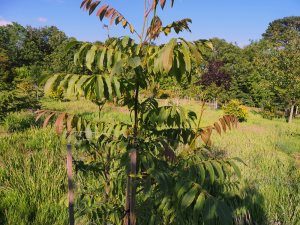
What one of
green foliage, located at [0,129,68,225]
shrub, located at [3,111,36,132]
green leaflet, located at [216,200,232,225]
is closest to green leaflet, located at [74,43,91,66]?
green leaflet, located at [216,200,232,225]

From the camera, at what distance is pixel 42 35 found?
50.8m

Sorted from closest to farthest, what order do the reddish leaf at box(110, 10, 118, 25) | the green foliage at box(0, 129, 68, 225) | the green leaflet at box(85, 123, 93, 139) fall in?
1. the green leaflet at box(85, 123, 93, 139)
2. the reddish leaf at box(110, 10, 118, 25)
3. the green foliage at box(0, 129, 68, 225)

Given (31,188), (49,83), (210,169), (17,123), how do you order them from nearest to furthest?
(49,83), (210,169), (31,188), (17,123)

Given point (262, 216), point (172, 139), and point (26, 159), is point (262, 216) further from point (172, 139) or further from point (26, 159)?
point (26, 159)

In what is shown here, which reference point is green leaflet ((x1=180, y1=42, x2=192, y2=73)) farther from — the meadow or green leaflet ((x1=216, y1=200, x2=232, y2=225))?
the meadow

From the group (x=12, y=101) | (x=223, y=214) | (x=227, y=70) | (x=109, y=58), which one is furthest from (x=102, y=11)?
(x=227, y=70)

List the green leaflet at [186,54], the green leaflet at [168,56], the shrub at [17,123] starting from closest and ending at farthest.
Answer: the green leaflet at [168,56] < the green leaflet at [186,54] < the shrub at [17,123]

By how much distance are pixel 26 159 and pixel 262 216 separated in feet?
11.2

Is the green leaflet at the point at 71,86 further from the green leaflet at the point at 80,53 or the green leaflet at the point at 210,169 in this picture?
the green leaflet at the point at 210,169

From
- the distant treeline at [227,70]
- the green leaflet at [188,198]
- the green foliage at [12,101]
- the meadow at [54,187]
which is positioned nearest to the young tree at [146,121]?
the green leaflet at [188,198]

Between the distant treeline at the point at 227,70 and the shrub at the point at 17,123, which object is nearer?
the shrub at the point at 17,123

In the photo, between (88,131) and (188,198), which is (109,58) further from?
(188,198)

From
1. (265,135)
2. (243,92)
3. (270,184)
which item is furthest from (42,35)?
(270,184)

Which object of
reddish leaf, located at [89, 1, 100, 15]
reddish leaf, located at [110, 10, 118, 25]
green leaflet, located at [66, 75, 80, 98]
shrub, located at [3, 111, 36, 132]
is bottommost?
shrub, located at [3, 111, 36, 132]
